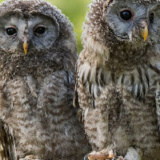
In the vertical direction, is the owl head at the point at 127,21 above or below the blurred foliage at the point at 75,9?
below

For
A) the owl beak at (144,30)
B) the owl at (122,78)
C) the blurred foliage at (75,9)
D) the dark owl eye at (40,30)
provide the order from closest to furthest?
the owl beak at (144,30)
the owl at (122,78)
the dark owl eye at (40,30)
the blurred foliage at (75,9)

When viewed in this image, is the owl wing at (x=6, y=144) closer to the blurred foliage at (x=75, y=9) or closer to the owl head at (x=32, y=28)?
the owl head at (x=32, y=28)

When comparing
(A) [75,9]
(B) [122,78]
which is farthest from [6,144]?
(A) [75,9]

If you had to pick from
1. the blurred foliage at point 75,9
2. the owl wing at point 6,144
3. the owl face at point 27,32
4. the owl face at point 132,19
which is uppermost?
the blurred foliage at point 75,9

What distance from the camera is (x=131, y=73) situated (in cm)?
398

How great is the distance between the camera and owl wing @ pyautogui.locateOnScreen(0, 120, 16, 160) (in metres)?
4.65

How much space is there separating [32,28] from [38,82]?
48 centimetres

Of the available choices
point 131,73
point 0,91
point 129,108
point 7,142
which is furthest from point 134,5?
point 7,142

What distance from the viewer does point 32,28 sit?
451cm

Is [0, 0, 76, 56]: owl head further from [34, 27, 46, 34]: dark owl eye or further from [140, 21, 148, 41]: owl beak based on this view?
[140, 21, 148, 41]: owl beak

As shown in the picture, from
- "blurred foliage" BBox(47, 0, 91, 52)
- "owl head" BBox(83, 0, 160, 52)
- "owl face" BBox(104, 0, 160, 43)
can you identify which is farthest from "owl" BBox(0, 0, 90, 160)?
A: "blurred foliage" BBox(47, 0, 91, 52)

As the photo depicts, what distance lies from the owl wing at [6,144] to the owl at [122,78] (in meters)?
0.84

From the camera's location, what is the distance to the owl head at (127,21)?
3.81m

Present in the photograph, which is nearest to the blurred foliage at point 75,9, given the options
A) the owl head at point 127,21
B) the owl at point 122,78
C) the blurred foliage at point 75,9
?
the blurred foliage at point 75,9
